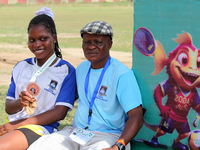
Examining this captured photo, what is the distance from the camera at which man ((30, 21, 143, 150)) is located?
2.66m

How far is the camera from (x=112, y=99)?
9.12 ft

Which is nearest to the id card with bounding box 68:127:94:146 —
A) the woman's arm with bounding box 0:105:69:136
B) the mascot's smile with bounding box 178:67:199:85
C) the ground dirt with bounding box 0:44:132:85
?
the woman's arm with bounding box 0:105:69:136

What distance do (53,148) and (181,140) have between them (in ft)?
4.11

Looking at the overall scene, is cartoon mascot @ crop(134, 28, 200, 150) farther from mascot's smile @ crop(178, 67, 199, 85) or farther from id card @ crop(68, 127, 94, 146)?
id card @ crop(68, 127, 94, 146)

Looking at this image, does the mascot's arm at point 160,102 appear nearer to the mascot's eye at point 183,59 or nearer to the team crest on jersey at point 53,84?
the mascot's eye at point 183,59

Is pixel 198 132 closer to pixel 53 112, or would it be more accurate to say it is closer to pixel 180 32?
pixel 180 32

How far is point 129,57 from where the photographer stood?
10.3 metres

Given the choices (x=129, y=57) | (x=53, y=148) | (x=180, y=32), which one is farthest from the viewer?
(x=129, y=57)

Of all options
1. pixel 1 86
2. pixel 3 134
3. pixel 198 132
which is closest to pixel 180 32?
pixel 198 132

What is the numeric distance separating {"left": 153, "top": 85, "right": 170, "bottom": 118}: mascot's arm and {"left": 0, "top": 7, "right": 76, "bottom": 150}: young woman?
819mm

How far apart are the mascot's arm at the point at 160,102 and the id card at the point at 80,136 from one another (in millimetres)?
766

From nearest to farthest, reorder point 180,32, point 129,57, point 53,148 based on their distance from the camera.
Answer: point 53,148, point 180,32, point 129,57

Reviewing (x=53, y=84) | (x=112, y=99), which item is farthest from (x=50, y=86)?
(x=112, y=99)

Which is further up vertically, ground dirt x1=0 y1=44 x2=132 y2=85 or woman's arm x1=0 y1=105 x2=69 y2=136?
woman's arm x1=0 y1=105 x2=69 y2=136
